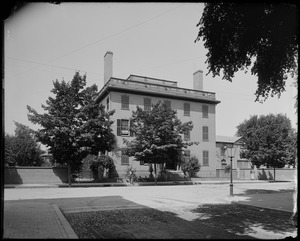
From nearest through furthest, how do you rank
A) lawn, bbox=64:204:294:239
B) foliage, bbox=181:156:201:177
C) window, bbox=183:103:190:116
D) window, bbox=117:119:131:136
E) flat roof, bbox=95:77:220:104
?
lawn, bbox=64:204:294:239 < window, bbox=117:119:131:136 < flat roof, bbox=95:77:220:104 < foliage, bbox=181:156:201:177 < window, bbox=183:103:190:116

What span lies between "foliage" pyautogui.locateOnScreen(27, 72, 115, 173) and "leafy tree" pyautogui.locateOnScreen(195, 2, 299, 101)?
57.1 ft

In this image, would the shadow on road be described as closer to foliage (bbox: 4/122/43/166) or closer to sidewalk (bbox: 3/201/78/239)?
sidewalk (bbox: 3/201/78/239)

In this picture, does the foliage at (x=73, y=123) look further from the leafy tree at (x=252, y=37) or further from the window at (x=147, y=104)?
the leafy tree at (x=252, y=37)

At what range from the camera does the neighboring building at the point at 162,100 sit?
33938 millimetres

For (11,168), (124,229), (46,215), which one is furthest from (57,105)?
(124,229)

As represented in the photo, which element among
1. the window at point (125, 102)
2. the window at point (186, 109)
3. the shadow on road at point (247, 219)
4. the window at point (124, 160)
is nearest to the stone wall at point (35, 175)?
the window at point (124, 160)

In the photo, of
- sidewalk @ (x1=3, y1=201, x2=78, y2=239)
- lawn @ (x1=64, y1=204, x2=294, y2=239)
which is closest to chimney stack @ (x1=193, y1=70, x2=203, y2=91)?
lawn @ (x1=64, y1=204, x2=294, y2=239)

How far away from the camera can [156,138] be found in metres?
28.9

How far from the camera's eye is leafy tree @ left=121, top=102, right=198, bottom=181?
1143 inches

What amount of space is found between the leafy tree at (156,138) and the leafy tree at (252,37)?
57.5 feet

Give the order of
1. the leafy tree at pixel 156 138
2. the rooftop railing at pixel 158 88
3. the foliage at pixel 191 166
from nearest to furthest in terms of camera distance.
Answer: the leafy tree at pixel 156 138, the rooftop railing at pixel 158 88, the foliage at pixel 191 166

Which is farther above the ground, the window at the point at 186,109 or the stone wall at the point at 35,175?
the window at the point at 186,109

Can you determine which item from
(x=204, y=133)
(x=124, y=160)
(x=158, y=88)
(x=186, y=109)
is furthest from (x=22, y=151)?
(x=204, y=133)

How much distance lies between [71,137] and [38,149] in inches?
440
